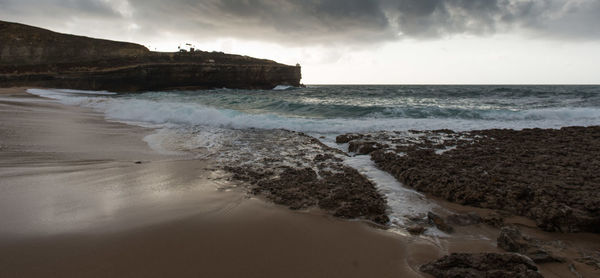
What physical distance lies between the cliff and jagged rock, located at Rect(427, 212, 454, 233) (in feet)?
121

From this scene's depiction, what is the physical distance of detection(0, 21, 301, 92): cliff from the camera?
29172 mm

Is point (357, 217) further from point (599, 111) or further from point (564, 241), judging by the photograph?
point (599, 111)

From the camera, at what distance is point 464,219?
7.86 ft

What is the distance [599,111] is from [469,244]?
44.2 ft

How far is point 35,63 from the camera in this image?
3400 centimetres

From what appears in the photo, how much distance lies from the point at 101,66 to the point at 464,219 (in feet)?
134

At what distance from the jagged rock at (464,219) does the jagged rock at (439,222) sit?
113mm

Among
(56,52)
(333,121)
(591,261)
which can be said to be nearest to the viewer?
(591,261)

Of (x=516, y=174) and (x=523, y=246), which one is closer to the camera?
Answer: (x=523, y=246)

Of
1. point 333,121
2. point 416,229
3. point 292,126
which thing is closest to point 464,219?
point 416,229

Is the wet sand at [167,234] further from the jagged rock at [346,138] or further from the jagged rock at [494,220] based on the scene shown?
the jagged rock at [346,138]

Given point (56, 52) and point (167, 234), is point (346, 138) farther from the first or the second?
point (56, 52)

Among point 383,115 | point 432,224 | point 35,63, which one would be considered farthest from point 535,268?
point 35,63

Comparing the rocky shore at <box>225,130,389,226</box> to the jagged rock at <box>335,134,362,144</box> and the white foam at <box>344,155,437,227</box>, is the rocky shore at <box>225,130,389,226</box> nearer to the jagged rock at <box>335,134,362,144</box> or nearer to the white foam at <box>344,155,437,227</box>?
the white foam at <box>344,155,437,227</box>
